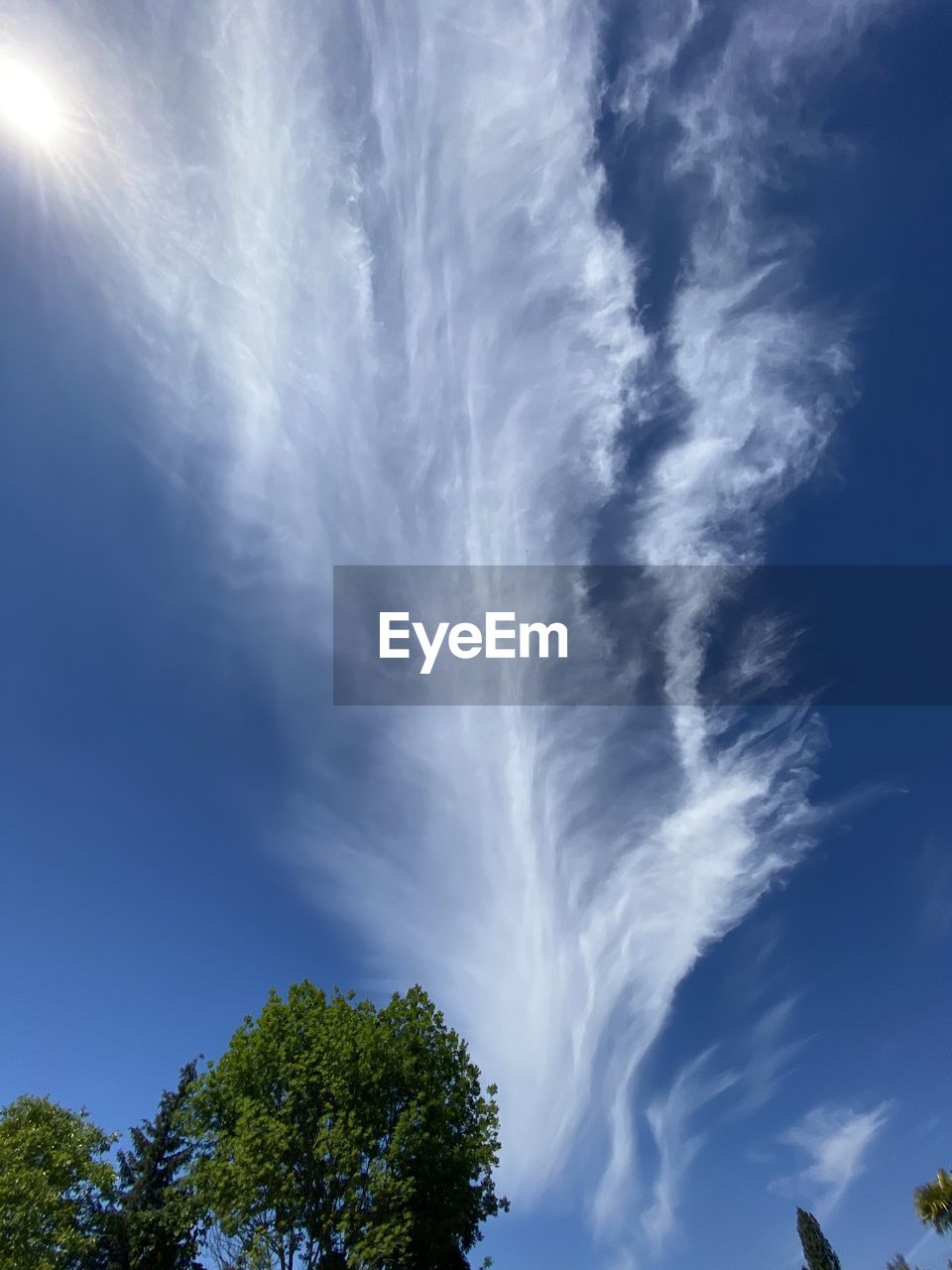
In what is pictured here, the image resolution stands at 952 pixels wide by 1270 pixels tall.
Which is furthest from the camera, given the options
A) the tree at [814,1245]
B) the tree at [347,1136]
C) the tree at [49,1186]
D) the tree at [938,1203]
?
the tree at [814,1245]

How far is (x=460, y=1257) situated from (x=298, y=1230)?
6.98 metres

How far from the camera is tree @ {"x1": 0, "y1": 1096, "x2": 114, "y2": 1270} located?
96.0 ft

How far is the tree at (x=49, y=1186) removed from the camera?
29.2 meters

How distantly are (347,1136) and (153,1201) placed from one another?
2688 cm

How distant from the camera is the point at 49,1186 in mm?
30938

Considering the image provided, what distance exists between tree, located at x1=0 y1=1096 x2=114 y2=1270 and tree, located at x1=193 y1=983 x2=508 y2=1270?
1139 centimetres

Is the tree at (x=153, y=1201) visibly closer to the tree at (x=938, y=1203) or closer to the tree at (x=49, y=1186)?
the tree at (x=49, y=1186)

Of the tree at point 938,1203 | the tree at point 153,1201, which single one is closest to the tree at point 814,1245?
the tree at point 938,1203

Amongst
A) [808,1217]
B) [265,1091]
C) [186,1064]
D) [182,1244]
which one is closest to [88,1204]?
[182,1244]

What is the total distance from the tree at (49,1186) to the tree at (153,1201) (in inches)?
58.8

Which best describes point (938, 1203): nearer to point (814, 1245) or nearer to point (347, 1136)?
point (347, 1136)

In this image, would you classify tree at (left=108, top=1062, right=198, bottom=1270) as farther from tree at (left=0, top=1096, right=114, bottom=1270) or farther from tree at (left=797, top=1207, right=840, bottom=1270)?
tree at (left=797, top=1207, right=840, bottom=1270)

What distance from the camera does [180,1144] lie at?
41438 millimetres

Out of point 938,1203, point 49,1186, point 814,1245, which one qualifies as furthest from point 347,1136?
point 814,1245
